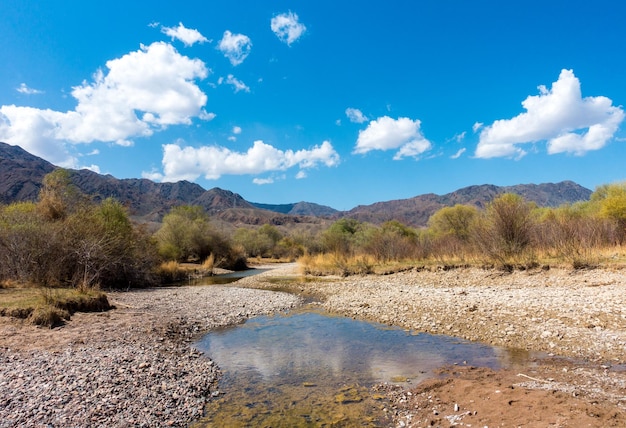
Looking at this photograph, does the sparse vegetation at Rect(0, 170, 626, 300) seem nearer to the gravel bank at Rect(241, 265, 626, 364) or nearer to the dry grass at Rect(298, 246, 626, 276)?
the dry grass at Rect(298, 246, 626, 276)

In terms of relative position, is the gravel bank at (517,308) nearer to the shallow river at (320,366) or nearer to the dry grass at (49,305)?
the shallow river at (320,366)

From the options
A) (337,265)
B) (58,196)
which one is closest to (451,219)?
(337,265)

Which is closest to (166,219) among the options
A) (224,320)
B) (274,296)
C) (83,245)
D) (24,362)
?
(83,245)

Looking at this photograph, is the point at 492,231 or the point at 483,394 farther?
the point at 492,231

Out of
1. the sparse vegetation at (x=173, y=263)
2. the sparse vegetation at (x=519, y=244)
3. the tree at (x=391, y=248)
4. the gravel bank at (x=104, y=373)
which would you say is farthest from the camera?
the tree at (x=391, y=248)

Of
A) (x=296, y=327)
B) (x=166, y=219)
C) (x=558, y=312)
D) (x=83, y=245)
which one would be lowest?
(x=296, y=327)

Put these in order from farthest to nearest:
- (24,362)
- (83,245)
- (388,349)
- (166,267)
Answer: (166,267) < (83,245) < (388,349) < (24,362)

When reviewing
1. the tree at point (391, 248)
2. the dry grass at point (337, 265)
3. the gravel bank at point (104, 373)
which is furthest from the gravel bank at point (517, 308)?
the tree at point (391, 248)

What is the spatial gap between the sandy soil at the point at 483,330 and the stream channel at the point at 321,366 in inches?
21.1

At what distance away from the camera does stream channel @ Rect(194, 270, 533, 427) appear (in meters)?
6.30

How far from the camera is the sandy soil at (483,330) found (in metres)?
5.56

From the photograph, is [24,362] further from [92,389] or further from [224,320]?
[224,320]

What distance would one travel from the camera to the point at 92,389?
263 inches

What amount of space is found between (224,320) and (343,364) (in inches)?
277
